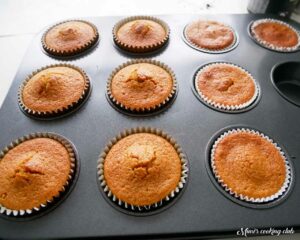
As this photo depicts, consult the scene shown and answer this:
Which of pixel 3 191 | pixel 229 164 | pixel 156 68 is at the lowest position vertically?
pixel 3 191

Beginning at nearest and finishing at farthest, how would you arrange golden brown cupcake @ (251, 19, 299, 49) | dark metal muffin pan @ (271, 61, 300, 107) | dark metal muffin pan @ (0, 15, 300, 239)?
dark metal muffin pan @ (0, 15, 300, 239)
dark metal muffin pan @ (271, 61, 300, 107)
golden brown cupcake @ (251, 19, 299, 49)

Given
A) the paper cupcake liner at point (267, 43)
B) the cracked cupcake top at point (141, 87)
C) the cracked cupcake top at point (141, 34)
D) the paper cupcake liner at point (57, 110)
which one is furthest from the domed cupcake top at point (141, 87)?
the paper cupcake liner at point (267, 43)

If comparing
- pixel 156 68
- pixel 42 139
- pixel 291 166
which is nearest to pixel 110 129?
pixel 42 139

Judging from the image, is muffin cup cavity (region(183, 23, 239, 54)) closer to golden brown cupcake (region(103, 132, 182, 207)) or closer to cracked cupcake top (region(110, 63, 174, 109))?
cracked cupcake top (region(110, 63, 174, 109))

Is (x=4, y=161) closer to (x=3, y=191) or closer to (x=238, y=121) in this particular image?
(x=3, y=191)

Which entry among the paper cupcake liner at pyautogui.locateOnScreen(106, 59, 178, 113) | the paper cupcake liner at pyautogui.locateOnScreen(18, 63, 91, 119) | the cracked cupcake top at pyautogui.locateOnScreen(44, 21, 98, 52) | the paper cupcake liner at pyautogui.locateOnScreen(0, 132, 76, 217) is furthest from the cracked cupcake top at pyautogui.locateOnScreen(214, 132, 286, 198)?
the cracked cupcake top at pyautogui.locateOnScreen(44, 21, 98, 52)

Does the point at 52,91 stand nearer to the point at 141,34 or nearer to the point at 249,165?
the point at 141,34

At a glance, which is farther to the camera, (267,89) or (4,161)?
(267,89)
